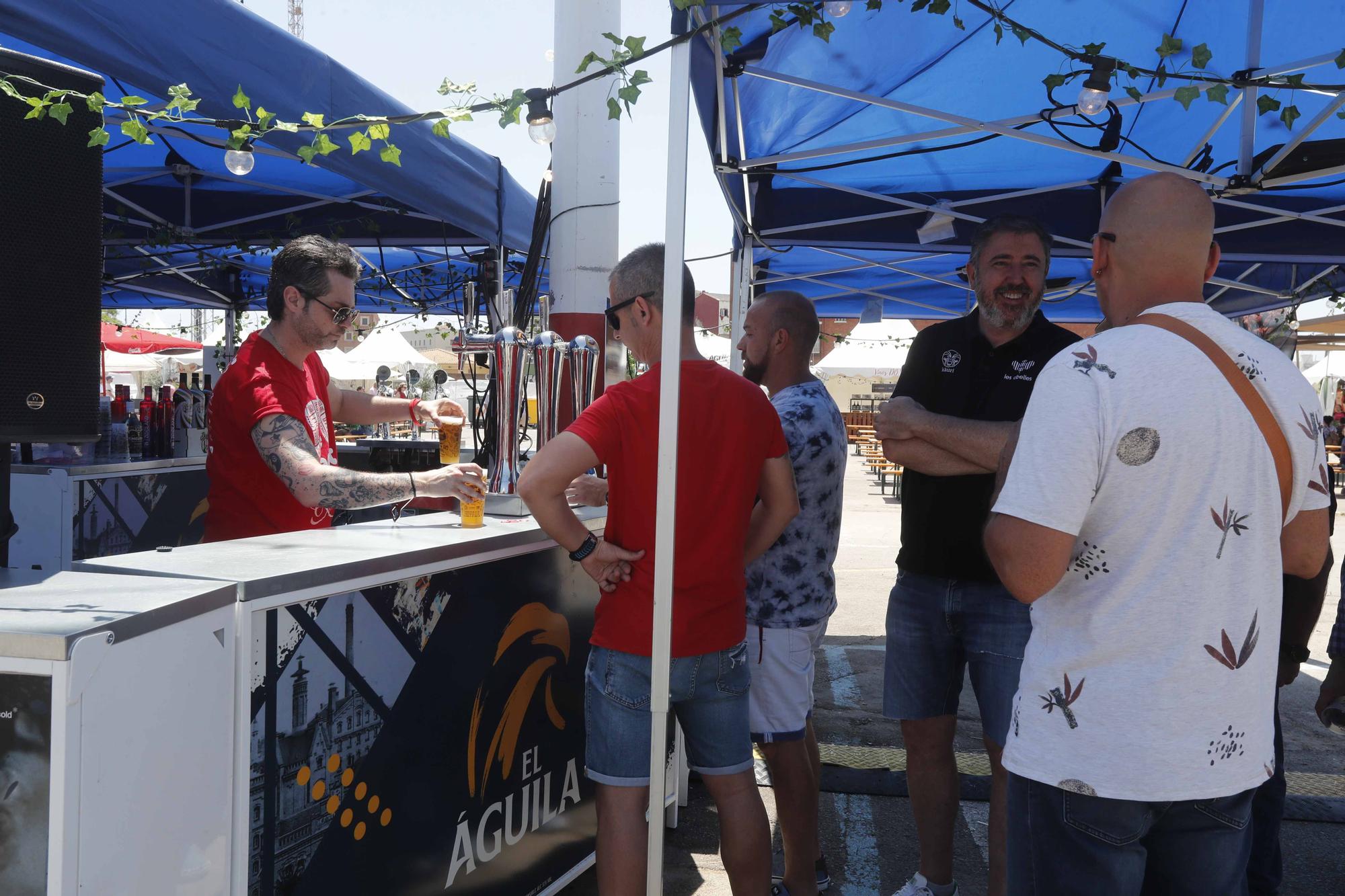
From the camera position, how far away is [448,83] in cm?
213

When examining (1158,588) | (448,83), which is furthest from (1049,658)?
(448,83)

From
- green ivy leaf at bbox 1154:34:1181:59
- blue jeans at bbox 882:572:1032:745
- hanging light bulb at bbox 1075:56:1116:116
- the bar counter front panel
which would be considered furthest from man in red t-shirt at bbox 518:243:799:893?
green ivy leaf at bbox 1154:34:1181:59

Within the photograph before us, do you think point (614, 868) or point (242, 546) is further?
point (614, 868)

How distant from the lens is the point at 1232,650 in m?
1.42

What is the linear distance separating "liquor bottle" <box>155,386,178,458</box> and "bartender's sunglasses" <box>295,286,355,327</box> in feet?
9.43

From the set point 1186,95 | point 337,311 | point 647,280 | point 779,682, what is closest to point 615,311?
point 647,280

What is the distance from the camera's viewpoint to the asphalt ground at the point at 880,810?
124 inches

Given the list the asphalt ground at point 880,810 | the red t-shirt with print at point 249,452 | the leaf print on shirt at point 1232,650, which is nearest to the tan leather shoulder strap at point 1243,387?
the leaf print on shirt at point 1232,650

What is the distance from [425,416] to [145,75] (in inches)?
46.3

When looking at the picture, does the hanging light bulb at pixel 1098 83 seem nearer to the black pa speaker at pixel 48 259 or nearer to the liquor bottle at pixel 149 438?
the black pa speaker at pixel 48 259

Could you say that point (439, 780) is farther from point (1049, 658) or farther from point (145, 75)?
point (145, 75)

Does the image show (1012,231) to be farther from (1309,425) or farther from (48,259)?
(48,259)

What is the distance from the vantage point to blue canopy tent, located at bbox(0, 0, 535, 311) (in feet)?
8.16

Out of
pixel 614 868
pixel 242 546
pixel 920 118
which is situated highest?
pixel 920 118
